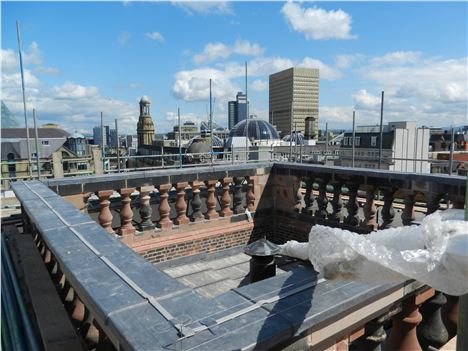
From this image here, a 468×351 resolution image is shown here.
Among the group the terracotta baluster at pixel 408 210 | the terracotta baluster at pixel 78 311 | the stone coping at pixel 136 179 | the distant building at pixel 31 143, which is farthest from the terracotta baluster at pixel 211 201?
the distant building at pixel 31 143

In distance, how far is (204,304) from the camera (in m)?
1.41

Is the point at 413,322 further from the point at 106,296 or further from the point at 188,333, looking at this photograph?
the point at 106,296

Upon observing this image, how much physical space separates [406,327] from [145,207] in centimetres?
373

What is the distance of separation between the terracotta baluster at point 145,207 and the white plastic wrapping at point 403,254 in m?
3.88

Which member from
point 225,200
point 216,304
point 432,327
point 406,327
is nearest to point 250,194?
point 225,200

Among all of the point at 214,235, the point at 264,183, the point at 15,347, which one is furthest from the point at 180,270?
the point at 15,347

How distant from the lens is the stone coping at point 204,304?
1.19m

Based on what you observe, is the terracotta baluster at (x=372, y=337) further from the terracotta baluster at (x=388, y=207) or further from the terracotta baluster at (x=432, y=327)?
the terracotta baluster at (x=388, y=207)

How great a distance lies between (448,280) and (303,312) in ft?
1.73

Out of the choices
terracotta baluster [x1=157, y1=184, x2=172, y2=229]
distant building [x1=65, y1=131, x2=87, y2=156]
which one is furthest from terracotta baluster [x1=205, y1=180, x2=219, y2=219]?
distant building [x1=65, y1=131, x2=87, y2=156]

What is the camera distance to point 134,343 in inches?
44.0

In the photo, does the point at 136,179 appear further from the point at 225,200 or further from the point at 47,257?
the point at 47,257

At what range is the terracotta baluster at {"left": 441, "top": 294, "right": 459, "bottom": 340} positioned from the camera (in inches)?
93.3

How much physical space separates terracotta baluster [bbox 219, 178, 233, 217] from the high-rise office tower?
5977cm
